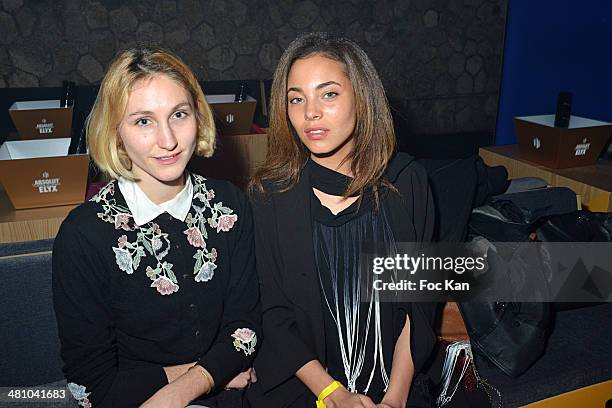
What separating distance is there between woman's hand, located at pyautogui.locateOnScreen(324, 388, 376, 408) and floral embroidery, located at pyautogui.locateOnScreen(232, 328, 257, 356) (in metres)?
0.26

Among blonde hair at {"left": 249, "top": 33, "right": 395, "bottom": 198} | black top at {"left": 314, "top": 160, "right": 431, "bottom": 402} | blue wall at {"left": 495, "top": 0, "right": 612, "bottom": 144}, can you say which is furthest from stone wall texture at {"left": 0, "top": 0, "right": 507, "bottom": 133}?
black top at {"left": 314, "top": 160, "right": 431, "bottom": 402}

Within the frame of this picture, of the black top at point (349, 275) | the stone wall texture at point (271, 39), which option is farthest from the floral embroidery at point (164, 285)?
the stone wall texture at point (271, 39)

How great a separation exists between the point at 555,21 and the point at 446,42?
1.15 meters

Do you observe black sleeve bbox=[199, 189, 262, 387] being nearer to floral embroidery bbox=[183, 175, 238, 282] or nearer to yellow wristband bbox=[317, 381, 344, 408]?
floral embroidery bbox=[183, 175, 238, 282]

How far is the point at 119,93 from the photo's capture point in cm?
134

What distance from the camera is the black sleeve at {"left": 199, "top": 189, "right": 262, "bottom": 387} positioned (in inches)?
58.7

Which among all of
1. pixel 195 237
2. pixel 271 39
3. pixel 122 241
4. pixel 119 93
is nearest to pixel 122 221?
pixel 122 241

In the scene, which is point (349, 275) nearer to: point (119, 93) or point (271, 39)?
point (119, 93)

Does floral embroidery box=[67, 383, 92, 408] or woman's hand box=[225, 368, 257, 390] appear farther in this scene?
woman's hand box=[225, 368, 257, 390]

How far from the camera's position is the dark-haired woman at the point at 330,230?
1551mm

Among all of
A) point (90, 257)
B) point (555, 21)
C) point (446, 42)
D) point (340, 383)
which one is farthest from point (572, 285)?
point (446, 42)

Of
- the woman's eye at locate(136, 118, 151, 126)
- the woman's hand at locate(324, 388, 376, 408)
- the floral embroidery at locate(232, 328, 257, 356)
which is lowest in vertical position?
the woman's hand at locate(324, 388, 376, 408)

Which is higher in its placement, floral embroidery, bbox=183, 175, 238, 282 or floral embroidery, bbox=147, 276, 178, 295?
floral embroidery, bbox=183, 175, 238, 282

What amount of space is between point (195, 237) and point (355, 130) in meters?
0.58
